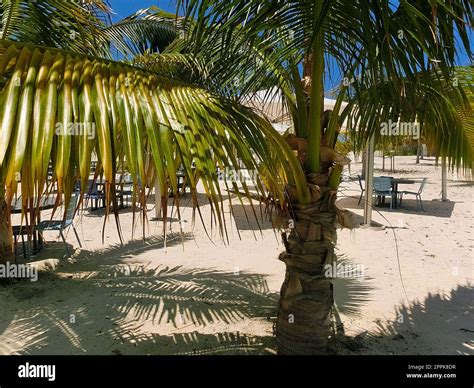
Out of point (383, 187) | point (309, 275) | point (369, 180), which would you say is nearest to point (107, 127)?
point (309, 275)

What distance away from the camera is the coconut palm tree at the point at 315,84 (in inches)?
84.2

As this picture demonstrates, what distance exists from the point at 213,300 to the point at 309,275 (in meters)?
1.73

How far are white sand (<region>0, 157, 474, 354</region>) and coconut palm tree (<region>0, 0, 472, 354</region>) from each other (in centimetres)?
68

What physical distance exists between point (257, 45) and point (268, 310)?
2.51 meters

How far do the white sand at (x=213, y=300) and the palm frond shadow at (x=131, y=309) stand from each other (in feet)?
0.04

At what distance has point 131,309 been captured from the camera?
3.91 m

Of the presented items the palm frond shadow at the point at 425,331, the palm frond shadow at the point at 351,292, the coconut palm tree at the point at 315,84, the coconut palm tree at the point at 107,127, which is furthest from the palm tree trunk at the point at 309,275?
the palm frond shadow at the point at 351,292

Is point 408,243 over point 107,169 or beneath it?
beneath

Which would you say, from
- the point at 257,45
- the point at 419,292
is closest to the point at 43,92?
the point at 257,45

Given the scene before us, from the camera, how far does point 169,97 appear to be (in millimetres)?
1593

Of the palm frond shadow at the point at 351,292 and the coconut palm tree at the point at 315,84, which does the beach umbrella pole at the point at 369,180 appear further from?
the coconut palm tree at the point at 315,84

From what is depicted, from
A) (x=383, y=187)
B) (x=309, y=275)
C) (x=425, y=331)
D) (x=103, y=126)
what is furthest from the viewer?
(x=383, y=187)

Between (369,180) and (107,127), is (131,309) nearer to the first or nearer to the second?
(107,127)

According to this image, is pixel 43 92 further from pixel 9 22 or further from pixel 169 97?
pixel 9 22
